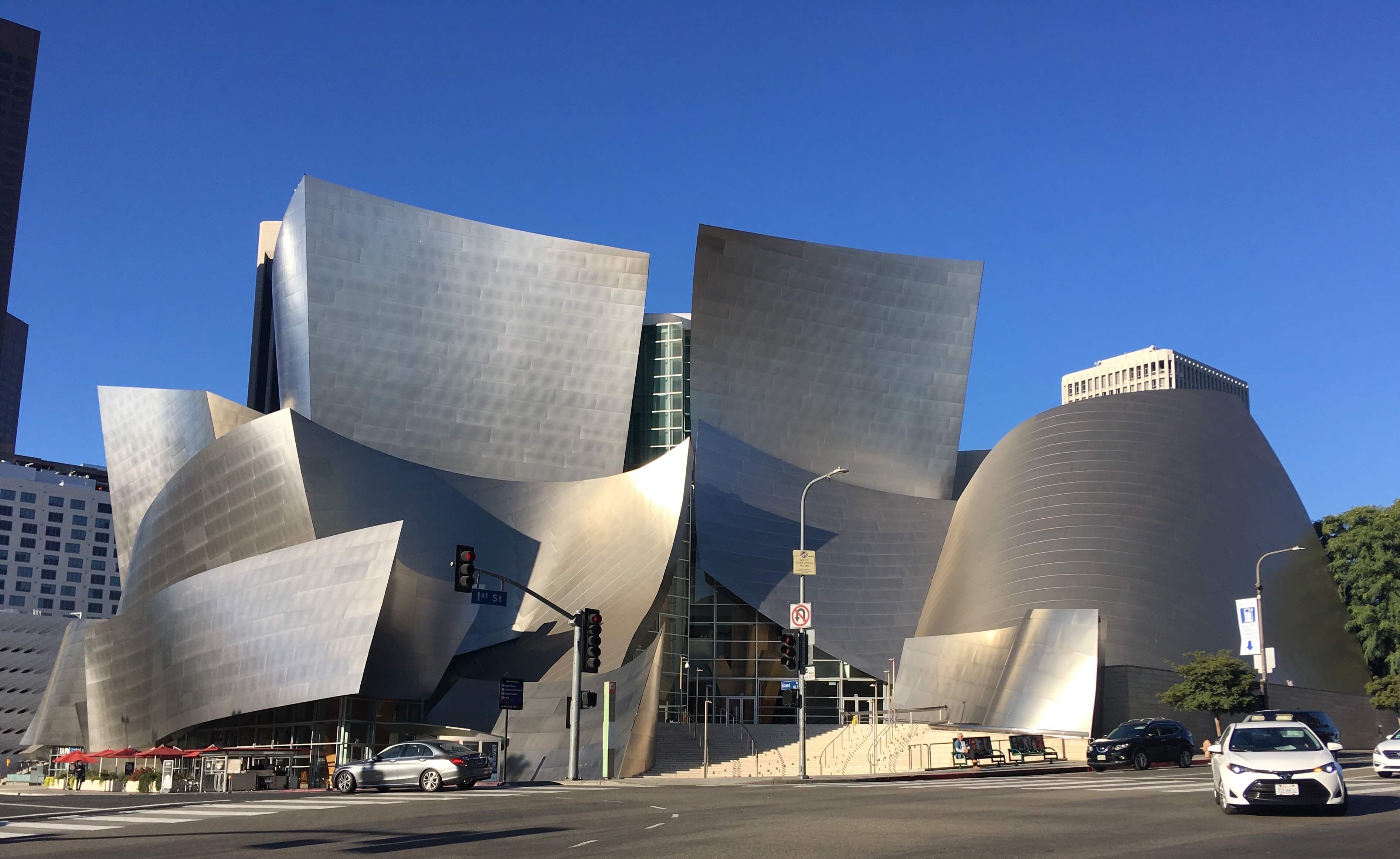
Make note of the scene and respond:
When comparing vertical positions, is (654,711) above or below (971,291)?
below

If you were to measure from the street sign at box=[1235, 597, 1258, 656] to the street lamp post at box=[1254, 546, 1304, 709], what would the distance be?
0.09m

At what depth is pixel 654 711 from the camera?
37.1 metres

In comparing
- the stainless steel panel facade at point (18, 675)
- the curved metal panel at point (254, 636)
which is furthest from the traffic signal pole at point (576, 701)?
the stainless steel panel facade at point (18, 675)

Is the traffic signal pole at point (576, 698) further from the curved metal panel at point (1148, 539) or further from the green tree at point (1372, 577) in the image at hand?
the green tree at point (1372, 577)

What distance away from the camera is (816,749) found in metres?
41.1

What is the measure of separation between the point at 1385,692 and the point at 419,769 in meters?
37.1

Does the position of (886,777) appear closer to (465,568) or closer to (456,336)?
(465,568)

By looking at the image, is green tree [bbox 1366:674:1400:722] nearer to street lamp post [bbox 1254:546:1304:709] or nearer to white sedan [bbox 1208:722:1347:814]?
street lamp post [bbox 1254:546:1304:709]

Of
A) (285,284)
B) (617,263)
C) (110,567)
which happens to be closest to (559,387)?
(617,263)

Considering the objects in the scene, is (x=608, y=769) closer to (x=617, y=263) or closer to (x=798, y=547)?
(x=798, y=547)

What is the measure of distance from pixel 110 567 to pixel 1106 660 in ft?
426

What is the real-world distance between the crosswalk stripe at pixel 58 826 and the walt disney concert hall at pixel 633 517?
18.3 metres

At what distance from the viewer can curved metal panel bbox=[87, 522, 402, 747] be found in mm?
36500

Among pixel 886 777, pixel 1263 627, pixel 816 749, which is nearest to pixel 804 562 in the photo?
pixel 886 777
